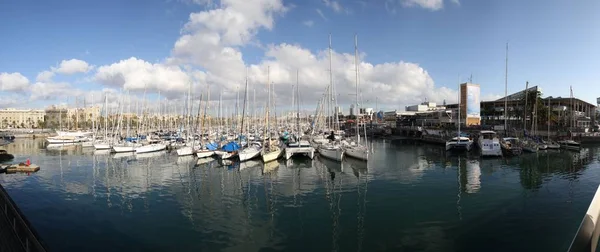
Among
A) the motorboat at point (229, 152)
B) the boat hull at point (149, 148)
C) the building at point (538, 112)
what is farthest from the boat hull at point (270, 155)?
the building at point (538, 112)

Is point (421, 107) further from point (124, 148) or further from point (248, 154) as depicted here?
point (124, 148)

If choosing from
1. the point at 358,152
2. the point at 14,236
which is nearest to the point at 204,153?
the point at 358,152

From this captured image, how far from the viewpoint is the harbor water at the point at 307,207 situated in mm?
15547

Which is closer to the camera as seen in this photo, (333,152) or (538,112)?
(333,152)

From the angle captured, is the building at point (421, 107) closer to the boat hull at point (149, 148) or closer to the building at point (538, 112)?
the building at point (538, 112)

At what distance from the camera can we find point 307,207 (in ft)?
69.8

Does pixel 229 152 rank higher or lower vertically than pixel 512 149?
lower

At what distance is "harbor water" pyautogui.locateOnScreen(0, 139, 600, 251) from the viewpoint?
15547 mm

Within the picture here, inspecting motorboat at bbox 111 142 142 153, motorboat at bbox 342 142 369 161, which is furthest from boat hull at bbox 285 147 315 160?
motorboat at bbox 111 142 142 153

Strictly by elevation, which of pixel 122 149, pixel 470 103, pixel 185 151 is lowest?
pixel 122 149

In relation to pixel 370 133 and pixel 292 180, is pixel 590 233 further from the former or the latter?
pixel 370 133

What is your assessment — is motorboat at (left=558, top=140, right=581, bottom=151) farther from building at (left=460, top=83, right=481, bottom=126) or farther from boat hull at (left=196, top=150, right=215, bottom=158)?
boat hull at (left=196, top=150, right=215, bottom=158)

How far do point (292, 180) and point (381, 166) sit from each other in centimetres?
1394

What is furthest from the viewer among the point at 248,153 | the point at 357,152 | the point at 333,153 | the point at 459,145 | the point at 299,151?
the point at 459,145
